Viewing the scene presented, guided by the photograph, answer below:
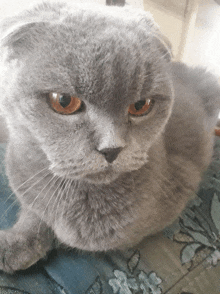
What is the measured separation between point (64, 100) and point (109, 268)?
0.45 metres

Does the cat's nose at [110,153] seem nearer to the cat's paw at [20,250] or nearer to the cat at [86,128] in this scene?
the cat at [86,128]

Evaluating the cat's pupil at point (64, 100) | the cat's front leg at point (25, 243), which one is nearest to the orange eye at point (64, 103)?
the cat's pupil at point (64, 100)

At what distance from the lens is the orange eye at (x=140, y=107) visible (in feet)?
1.80

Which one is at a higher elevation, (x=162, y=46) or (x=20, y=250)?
(x=162, y=46)

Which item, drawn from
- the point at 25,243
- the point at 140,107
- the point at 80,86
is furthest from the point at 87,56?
the point at 25,243

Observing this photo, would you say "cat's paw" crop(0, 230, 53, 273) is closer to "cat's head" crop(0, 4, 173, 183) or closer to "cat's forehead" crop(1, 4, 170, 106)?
"cat's head" crop(0, 4, 173, 183)

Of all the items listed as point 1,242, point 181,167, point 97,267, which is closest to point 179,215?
point 181,167

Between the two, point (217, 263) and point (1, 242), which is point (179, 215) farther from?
point (1, 242)

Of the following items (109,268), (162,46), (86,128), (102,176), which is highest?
(162,46)

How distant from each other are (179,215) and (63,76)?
0.55 m

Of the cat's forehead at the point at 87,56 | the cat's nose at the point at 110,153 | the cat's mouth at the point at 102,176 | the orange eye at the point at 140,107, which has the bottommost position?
the cat's mouth at the point at 102,176

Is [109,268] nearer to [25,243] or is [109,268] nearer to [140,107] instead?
[25,243]

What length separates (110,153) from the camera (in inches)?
19.5

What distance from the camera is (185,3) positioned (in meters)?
1.16
